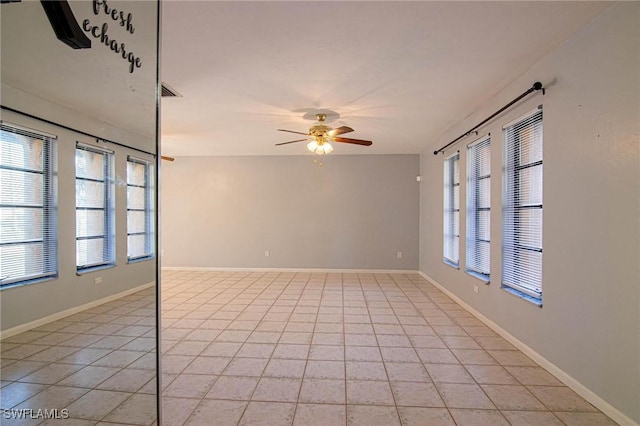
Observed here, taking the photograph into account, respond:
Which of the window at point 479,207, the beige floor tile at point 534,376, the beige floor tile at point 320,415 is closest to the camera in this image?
the beige floor tile at point 320,415

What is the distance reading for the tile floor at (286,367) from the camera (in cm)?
121

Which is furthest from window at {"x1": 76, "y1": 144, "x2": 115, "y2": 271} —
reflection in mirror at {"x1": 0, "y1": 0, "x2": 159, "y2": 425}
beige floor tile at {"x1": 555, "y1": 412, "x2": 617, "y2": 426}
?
beige floor tile at {"x1": 555, "y1": 412, "x2": 617, "y2": 426}

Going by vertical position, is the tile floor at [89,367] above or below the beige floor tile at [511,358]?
above

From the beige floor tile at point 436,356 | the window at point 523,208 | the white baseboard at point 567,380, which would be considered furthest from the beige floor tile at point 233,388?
the window at point 523,208

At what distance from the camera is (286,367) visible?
242 cm

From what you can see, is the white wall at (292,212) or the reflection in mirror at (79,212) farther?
the white wall at (292,212)

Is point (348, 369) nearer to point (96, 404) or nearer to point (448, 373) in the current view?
point (448, 373)

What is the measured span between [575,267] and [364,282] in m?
3.80

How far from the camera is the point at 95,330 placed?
1275 millimetres

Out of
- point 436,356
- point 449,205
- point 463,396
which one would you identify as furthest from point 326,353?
point 449,205

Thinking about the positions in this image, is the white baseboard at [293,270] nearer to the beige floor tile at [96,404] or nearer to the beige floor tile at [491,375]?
the beige floor tile at [491,375]

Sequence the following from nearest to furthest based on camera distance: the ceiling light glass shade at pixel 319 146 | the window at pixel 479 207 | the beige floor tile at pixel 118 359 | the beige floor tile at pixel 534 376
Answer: the beige floor tile at pixel 118 359 → the beige floor tile at pixel 534 376 → the window at pixel 479 207 → the ceiling light glass shade at pixel 319 146

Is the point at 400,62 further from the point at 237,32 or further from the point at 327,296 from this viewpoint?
the point at 327,296

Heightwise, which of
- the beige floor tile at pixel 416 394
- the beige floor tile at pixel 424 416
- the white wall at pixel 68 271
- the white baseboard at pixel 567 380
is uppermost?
the white wall at pixel 68 271
